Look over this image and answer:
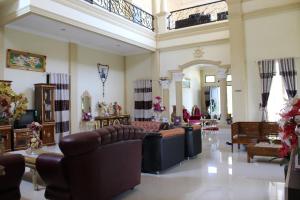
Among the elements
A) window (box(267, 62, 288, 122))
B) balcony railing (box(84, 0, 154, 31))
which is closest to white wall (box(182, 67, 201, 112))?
balcony railing (box(84, 0, 154, 31))

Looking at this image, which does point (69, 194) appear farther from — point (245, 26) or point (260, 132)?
point (245, 26)

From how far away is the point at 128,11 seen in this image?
9.91 m

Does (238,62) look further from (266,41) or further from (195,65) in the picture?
(195,65)

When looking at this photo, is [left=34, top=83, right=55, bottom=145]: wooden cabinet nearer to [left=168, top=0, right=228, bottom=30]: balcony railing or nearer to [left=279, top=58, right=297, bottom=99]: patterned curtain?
[left=168, top=0, right=228, bottom=30]: balcony railing

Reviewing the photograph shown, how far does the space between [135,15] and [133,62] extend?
2056 millimetres

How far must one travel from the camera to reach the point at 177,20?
36.2ft

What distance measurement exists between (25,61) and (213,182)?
6.22 m

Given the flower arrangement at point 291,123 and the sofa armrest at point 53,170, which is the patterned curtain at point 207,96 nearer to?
the sofa armrest at point 53,170

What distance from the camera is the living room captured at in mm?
3006

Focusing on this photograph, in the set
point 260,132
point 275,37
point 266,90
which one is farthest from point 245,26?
point 260,132

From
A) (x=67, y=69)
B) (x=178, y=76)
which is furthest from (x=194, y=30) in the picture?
(x=67, y=69)

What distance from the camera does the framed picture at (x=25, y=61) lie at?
285 inches

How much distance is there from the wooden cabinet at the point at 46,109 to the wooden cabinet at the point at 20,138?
627 mm

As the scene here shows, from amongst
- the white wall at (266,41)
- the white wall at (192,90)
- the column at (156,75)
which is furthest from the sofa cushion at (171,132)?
the white wall at (192,90)
